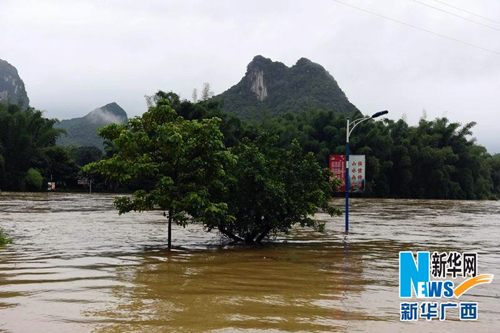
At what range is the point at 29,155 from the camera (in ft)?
199

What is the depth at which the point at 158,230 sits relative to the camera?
68.9 ft

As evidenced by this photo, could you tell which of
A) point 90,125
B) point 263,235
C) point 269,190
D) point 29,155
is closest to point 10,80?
point 90,125

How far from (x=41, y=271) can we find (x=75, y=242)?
5924 mm

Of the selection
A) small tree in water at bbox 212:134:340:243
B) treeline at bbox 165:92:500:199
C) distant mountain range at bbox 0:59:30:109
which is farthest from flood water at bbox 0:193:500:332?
distant mountain range at bbox 0:59:30:109

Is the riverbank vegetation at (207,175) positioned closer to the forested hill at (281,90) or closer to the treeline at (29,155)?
the treeline at (29,155)

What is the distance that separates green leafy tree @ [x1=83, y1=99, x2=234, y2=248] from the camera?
45.0ft

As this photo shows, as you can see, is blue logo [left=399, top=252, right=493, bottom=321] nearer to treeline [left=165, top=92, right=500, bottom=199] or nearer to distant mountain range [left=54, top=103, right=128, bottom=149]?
treeline [left=165, top=92, right=500, bottom=199]

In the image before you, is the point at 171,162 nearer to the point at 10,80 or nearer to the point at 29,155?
the point at 29,155

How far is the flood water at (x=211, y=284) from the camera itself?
22.5 ft

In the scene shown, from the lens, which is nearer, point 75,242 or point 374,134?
point 75,242

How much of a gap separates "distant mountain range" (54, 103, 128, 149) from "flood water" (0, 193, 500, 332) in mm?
122527

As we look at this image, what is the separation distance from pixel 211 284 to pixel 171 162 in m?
5.54

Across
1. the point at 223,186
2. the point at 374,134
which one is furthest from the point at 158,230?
the point at 374,134

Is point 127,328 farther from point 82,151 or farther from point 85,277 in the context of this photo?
point 82,151
